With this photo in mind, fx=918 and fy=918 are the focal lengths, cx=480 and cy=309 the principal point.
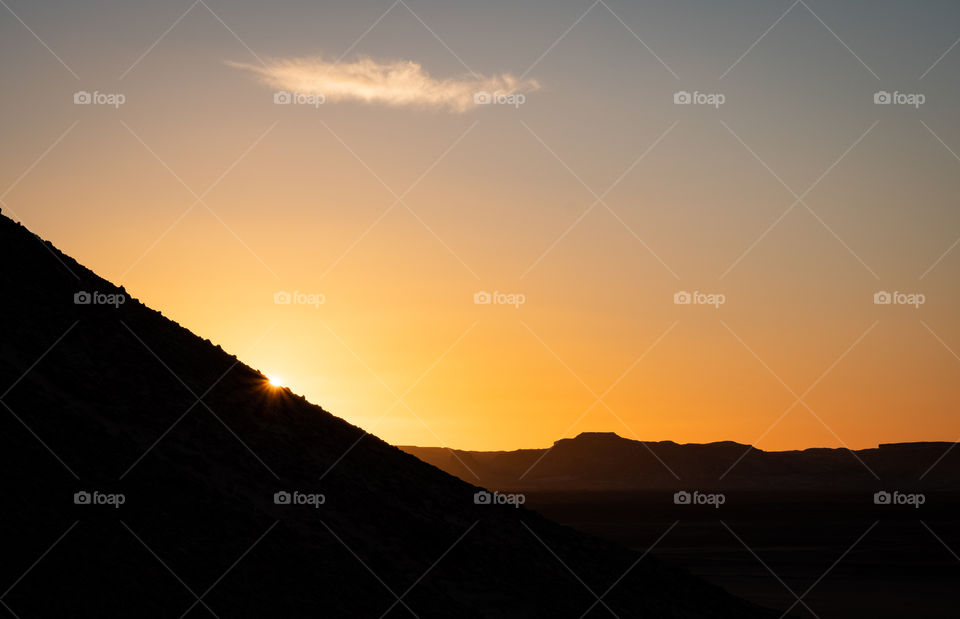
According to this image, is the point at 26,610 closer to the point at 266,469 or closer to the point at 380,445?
the point at 266,469

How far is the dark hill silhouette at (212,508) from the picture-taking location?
21.9 m

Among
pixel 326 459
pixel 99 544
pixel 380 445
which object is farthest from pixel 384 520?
pixel 99 544

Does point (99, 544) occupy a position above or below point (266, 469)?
below

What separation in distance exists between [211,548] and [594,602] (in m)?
12.2

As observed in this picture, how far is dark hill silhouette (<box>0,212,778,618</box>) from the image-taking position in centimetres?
2188

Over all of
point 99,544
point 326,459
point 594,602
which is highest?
point 326,459

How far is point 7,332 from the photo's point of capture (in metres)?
28.7

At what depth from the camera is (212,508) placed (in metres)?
25.7

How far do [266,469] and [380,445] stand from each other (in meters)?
7.96

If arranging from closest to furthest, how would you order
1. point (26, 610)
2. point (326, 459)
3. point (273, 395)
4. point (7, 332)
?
point (26, 610)
point (7, 332)
point (326, 459)
point (273, 395)

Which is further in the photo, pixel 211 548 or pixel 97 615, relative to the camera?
pixel 211 548

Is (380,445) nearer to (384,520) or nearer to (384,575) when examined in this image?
(384,520)

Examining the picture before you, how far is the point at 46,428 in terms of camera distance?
996 inches

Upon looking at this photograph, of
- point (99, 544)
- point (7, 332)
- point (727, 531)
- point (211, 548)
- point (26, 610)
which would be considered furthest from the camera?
point (727, 531)
